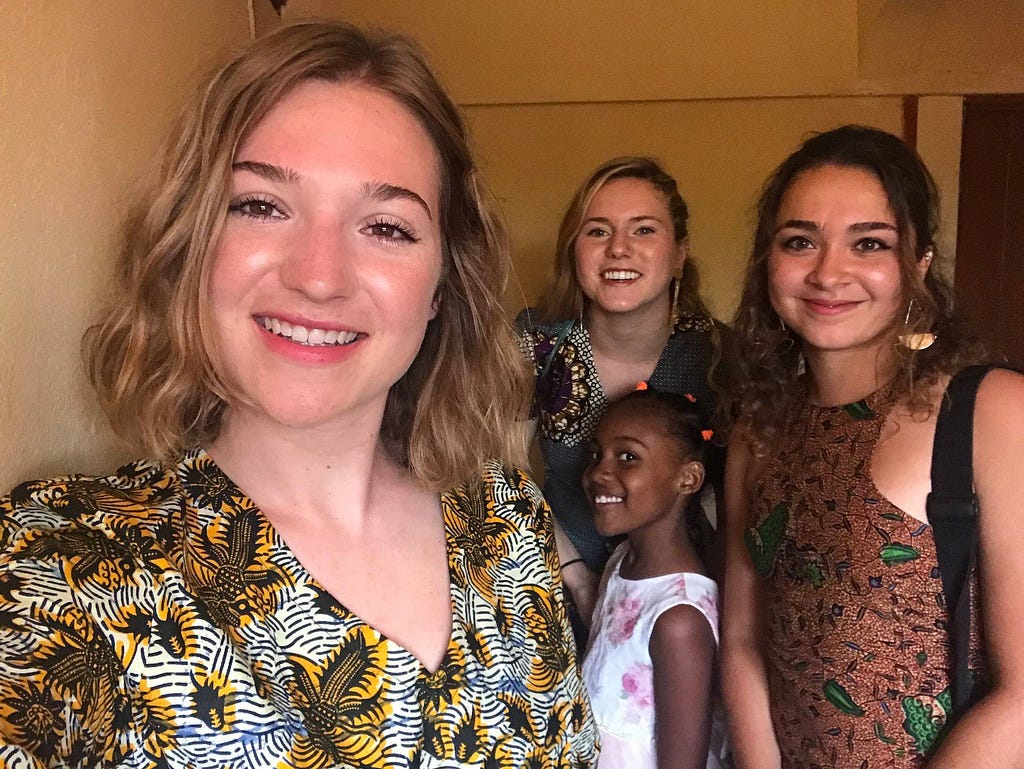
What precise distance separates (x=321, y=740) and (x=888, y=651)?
3.01ft

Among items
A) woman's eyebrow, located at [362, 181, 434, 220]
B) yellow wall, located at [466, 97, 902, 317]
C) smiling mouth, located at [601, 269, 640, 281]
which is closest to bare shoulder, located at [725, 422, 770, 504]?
smiling mouth, located at [601, 269, 640, 281]

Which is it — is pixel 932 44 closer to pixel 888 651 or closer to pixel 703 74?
pixel 703 74

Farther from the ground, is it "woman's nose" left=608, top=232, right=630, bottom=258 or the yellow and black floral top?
"woman's nose" left=608, top=232, right=630, bottom=258

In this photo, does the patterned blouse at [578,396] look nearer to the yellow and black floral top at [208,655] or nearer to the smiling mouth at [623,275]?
the smiling mouth at [623,275]

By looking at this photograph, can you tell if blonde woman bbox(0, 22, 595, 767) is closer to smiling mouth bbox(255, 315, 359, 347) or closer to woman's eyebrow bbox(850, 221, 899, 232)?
smiling mouth bbox(255, 315, 359, 347)

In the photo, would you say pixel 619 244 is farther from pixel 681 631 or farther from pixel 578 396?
pixel 681 631

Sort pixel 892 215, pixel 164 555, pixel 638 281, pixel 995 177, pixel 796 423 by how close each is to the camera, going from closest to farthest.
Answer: pixel 164 555 < pixel 892 215 < pixel 796 423 < pixel 638 281 < pixel 995 177

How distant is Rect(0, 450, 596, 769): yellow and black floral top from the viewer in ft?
2.24

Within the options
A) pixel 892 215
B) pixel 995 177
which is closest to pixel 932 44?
pixel 995 177

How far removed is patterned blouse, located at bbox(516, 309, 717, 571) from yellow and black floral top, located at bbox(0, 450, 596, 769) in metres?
0.96

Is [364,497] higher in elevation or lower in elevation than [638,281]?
lower

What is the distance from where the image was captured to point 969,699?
117 centimetres

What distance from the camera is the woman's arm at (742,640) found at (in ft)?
4.70

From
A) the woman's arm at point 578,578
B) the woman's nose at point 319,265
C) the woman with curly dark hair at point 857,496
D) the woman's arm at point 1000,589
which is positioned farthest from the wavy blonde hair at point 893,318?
the woman's nose at point 319,265
